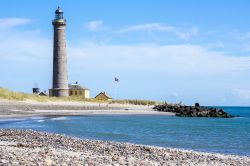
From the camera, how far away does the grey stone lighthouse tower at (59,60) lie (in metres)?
70.1

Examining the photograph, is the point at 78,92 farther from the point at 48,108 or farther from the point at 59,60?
the point at 48,108

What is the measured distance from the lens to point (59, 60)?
7006 centimetres

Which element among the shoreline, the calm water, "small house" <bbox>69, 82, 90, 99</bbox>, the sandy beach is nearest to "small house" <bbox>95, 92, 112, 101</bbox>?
"small house" <bbox>69, 82, 90, 99</bbox>

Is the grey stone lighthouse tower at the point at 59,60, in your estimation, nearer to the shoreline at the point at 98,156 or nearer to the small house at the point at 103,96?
the small house at the point at 103,96

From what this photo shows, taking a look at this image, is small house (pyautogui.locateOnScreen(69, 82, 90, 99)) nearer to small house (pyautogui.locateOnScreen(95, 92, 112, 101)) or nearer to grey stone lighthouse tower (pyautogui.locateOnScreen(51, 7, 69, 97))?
small house (pyautogui.locateOnScreen(95, 92, 112, 101))

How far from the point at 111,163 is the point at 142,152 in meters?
3.66

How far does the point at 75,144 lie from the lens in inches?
716

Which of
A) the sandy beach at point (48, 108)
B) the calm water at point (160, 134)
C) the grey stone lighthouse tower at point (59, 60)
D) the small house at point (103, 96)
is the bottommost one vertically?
the calm water at point (160, 134)

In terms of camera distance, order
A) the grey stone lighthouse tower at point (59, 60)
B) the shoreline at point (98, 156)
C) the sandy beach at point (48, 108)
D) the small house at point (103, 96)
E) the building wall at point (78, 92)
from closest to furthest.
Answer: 1. the shoreline at point (98, 156)
2. the sandy beach at point (48, 108)
3. the grey stone lighthouse tower at point (59, 60)
4. the building wall at point (78, 92)
5. the small house at point (103, 96)

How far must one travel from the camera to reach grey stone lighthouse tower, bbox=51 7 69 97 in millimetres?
70125

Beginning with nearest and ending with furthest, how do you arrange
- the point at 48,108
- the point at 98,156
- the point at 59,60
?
the point at 98,156 → the point at 48,108 → the point at 59,60

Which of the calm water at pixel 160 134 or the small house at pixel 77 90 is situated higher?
the small house at pixel 77 90

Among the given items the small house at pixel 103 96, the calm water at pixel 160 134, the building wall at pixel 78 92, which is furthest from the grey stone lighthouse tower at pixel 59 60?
the calm water at pixel 160 134

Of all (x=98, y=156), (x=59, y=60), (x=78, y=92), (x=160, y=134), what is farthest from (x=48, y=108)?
(x=98, y=156)
